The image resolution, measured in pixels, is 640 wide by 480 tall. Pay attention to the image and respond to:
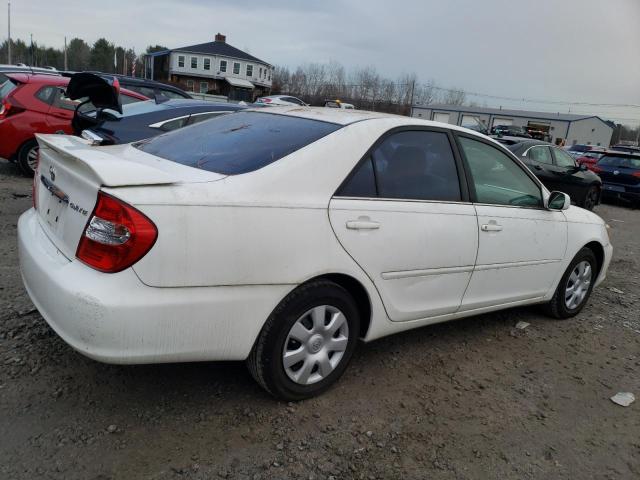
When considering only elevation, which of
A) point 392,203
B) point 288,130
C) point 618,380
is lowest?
point 618,380

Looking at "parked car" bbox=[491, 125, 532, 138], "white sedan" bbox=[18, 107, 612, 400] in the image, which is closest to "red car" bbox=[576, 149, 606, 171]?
"parked car" bbox=[491, 125, 532, 138]

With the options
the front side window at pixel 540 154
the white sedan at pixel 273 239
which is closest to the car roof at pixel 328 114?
the white sedan at pixel 273 239

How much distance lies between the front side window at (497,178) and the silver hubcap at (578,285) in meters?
0.96

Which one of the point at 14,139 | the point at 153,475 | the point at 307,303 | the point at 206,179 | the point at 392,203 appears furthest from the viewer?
the point at 14,139

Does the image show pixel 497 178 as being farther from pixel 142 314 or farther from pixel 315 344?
pixel 142 314

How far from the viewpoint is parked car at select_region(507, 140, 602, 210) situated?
442 inches

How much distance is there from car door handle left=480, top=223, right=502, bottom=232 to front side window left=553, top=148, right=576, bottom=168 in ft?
30.0

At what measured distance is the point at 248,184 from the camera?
261cm

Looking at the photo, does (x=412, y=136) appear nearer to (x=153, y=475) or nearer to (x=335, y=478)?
(x=335, y=478)

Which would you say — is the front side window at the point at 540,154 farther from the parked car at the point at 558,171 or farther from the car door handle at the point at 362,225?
the car door handle at the point at 362,225

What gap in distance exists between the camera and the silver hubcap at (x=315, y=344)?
2842mm

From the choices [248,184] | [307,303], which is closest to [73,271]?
[248,184]

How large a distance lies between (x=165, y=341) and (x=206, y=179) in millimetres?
779

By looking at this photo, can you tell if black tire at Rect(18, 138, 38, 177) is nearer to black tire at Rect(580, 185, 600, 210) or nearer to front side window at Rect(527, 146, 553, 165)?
front side window at Rect(527, 146, 553, 165)
